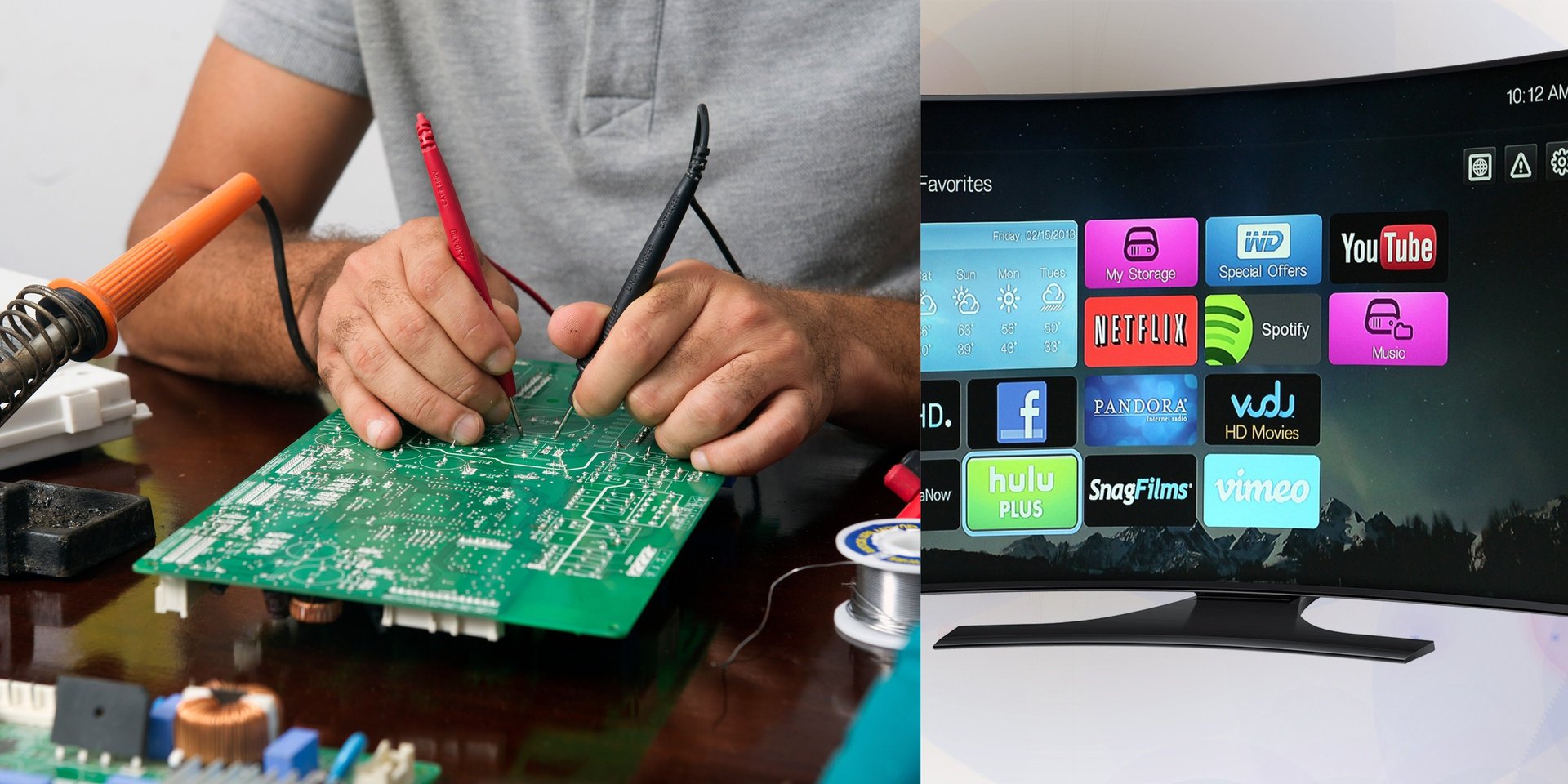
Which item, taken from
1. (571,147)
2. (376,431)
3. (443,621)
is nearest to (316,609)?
(443,621)

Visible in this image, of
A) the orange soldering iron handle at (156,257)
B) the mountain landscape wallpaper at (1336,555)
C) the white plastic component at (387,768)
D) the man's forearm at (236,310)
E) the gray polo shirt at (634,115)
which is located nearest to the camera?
the white plastic component at (387,768)

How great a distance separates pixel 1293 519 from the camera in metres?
0.50

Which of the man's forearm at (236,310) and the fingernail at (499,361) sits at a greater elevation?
the man's forearm at (236,310)

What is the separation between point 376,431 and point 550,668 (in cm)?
25

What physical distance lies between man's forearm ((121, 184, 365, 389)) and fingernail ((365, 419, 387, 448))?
0.27 meters

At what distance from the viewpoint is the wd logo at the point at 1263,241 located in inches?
18.8

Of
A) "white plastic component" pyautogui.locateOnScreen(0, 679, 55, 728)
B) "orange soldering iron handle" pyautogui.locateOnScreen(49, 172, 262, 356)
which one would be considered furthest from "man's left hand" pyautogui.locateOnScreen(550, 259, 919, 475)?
"white plastic component" pyautogui.locateOnScreen(0, 679, 55, 728)

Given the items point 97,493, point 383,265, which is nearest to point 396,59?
point 383,265

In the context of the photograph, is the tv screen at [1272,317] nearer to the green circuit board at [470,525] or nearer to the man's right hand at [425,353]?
the green circuit board at [470,525]

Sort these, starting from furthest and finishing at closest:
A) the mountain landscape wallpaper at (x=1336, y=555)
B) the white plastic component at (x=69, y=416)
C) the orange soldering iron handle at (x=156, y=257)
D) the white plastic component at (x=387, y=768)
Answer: the white plastic component at (x=69, y=416)
the orange soldering iron handle at (x=156, y=257)
the mountain landscape wallpaper at (x=1336, y=555)
the white plastic component at (x=387, y=768)

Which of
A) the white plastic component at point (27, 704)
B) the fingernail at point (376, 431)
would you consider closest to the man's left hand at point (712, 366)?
the fingernail at point (376, 431)

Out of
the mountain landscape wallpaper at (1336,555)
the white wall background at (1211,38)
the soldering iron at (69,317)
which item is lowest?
the mountain landscape wallpaper at (1336,555)

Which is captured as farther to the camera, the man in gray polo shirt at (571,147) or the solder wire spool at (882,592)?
the man in gray polo shirt at (571,147)

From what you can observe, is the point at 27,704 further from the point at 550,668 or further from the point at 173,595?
the point at 550,668
